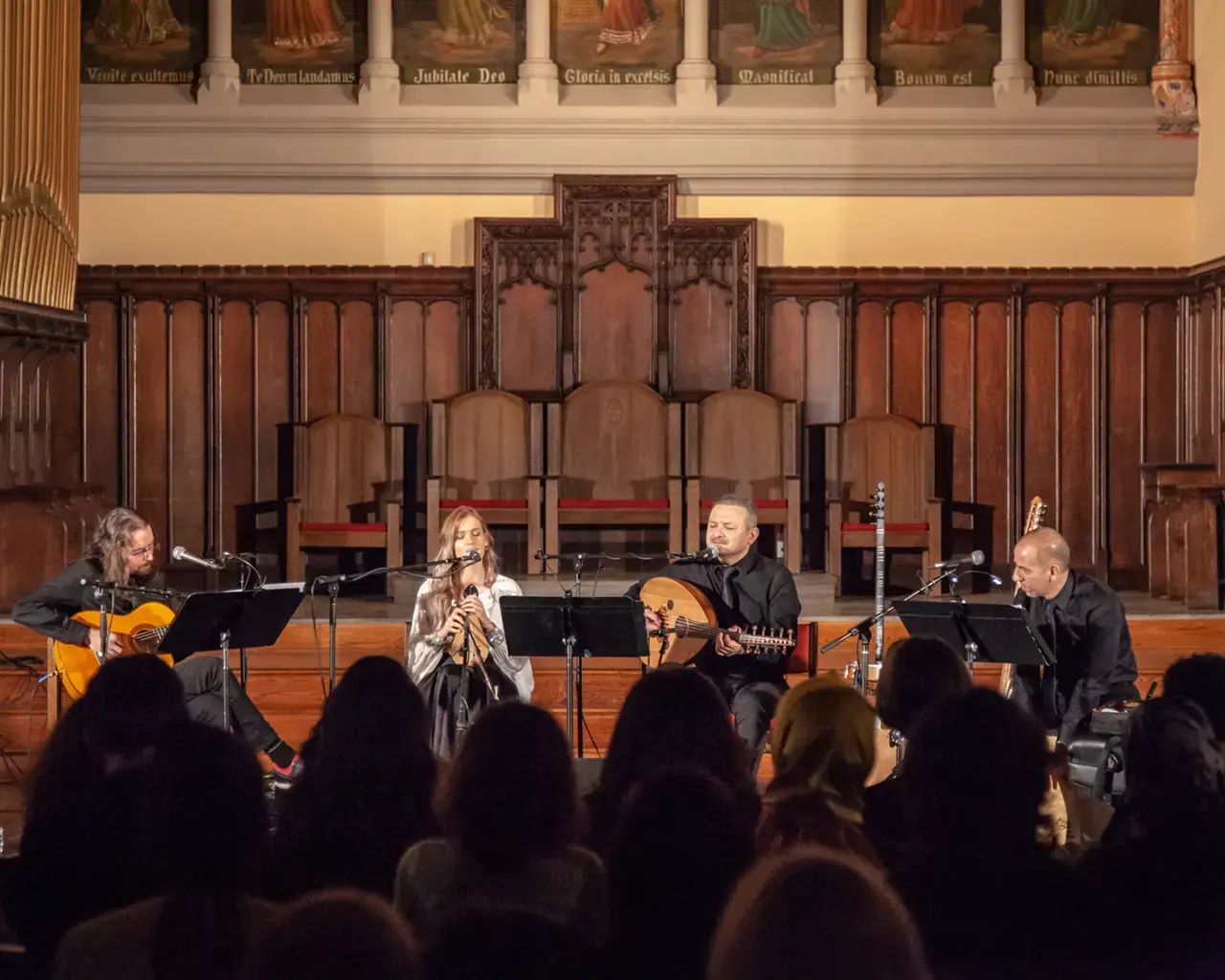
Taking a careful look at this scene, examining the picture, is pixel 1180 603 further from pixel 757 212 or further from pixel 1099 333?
pixel 757 212

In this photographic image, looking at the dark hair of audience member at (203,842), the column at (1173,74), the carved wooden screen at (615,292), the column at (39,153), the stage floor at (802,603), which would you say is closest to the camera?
the dark hair of audience member at (203,842)

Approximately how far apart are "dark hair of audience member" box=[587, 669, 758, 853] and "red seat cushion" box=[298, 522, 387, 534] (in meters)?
6.62

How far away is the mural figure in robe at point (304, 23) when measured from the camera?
461 inches

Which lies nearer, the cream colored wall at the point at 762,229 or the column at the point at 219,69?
the column at the point at 219,69

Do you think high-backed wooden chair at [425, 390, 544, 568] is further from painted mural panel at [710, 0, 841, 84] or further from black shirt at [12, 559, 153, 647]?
black shirt at [12, 559, 153, 647]

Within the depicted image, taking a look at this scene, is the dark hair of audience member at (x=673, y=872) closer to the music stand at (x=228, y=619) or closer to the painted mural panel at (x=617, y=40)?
the music stand at (x=228, y=619)

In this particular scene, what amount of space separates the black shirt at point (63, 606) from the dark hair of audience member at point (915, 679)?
367cm

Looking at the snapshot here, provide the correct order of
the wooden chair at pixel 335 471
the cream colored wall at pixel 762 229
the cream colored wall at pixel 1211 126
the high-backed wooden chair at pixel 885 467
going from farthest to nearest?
the cream colored wall at pixel 762 229 → the cream colored wall at pixel 1211 126 → the wooden chair at pixel 335 471 → the high-backed wooden chair at pixel 885 467

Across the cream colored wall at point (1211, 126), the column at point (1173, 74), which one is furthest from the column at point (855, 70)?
the cream colored wall at point (1211, 126)

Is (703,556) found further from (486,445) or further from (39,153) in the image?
(39,153)

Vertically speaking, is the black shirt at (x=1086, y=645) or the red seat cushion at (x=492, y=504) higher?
the red seat cushion at (x=492, y=504)

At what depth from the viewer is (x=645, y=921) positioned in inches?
112

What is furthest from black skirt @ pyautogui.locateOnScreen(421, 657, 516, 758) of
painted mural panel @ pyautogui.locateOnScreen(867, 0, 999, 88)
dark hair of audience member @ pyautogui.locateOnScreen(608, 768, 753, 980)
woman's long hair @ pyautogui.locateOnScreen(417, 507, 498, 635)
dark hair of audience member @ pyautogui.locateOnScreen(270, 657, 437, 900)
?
painted mural panel @ pyautogui.locateOnScreen(867, 0, 999, 88)

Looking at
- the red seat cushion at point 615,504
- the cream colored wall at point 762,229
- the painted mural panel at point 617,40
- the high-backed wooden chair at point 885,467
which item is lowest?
the red seat cushion at point 615,504
